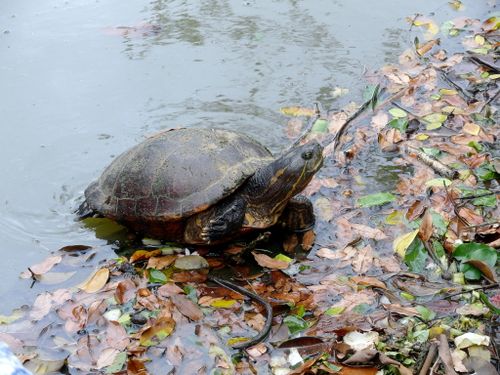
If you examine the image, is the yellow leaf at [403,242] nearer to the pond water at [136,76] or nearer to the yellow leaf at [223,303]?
the yellow leaf at [223,303]

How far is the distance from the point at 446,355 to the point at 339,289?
0.87 meters

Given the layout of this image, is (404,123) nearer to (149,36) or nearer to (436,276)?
(436,276)

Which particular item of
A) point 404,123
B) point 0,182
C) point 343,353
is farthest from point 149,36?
point 343,353

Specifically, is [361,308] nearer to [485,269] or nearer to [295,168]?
[485,269]

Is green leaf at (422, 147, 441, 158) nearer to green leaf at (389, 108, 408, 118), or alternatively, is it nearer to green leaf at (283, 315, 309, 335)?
green leaf at (389, 108, 408, 118)

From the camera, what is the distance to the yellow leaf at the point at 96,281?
3932 mm

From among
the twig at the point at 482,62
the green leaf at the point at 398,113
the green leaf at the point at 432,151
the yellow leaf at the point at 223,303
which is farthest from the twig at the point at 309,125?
the yellow leaf at the point at 223,303

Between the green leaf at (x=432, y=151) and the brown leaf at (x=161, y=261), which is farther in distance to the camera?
the green leaf at (x=432, y=151)

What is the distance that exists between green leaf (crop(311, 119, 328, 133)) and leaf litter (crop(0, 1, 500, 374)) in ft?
0.65

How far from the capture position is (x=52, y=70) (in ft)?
22.0

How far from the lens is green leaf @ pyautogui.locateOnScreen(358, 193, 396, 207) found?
14.4 ft

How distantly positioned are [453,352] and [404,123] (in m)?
2.70

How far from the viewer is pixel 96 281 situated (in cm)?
398

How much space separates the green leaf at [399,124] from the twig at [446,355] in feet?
8.42
